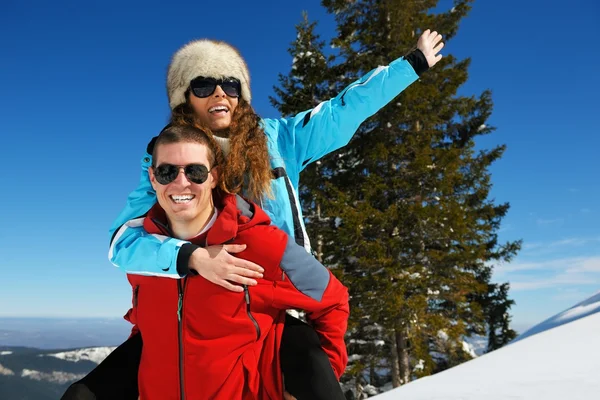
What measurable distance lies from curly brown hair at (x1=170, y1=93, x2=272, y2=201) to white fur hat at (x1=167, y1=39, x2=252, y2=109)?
0.77 ft

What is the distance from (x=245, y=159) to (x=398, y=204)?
9.24 meters

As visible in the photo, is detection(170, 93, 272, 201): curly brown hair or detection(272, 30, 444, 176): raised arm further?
detection(272, 30, 444, 176): raised arm

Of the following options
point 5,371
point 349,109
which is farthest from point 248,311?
point 5,371

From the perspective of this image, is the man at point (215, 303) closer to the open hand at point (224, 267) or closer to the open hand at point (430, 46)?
the open hand at point (224, 267)

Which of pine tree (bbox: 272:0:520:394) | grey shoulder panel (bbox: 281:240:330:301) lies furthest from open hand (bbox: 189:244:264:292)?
pine tree (bbox: 272:0:520:394)

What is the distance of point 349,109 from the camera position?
7.96 feet

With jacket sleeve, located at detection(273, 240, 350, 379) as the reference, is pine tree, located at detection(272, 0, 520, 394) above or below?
above

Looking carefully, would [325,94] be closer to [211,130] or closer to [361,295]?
[361,295]

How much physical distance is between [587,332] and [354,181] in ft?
24.6

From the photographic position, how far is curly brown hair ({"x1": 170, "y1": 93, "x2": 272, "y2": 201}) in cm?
208

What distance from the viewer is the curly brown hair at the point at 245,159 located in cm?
208

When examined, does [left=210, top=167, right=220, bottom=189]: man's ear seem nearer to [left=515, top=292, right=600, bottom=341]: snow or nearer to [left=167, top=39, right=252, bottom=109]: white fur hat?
[left=167, top=39, right=252, bottom=109]: white fur hat

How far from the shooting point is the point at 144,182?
7.18 ft

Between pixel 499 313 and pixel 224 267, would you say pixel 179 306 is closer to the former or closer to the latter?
pixel 224 267
